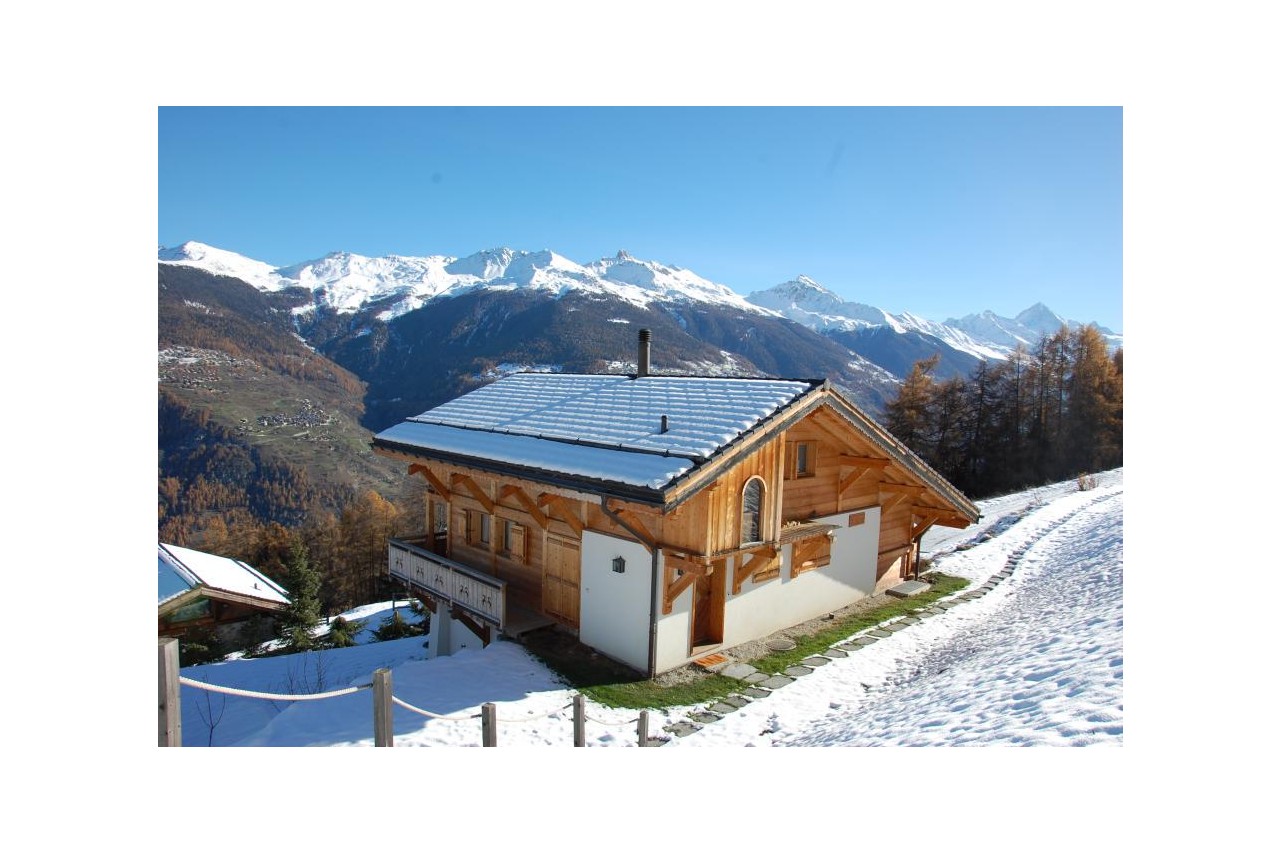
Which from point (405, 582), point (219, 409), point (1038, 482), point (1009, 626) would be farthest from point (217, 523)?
point (1009, 626)

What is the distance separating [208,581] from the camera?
18.6 meters

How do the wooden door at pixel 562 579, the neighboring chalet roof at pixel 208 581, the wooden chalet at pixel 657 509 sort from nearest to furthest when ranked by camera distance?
the wooden chalet at pixel 657 509
the wooden door at pixel 562 579
the neighboring chalet roof at pixel 208 581

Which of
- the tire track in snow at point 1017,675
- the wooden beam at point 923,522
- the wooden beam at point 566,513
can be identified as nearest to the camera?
the tire track in snow at point 1017,675

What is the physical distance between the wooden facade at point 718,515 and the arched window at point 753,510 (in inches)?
0.7

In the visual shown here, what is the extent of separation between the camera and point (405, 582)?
582 inches

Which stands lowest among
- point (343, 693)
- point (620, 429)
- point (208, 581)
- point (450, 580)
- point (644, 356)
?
point (208, 581)

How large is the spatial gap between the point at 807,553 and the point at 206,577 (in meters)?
16.8

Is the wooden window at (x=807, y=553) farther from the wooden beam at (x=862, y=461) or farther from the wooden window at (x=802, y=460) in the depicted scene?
the wooden beam at (x=862, y=461)

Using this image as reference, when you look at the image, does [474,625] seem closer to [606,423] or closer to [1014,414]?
[606,423]

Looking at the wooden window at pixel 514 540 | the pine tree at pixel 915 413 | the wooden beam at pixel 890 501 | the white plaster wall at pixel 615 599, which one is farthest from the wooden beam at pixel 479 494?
the pine tree at pixel 915 413

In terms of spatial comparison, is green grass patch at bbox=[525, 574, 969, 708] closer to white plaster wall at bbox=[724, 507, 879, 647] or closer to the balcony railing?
white plaster wall at bbox=[724, 507, 879, 647]

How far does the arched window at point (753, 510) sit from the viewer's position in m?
10.3

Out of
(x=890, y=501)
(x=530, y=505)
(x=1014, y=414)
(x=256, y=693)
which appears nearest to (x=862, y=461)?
(x=890, y=501)

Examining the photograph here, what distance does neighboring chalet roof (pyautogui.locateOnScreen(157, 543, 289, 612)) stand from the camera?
17.5 metres
